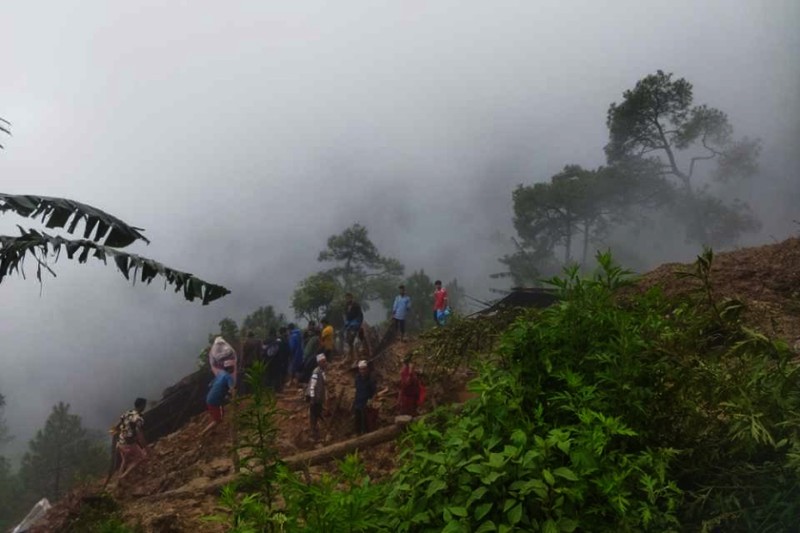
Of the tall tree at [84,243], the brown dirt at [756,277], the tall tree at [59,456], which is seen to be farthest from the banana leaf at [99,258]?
the tall tree at [59,456]

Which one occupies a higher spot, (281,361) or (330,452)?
(281,361)

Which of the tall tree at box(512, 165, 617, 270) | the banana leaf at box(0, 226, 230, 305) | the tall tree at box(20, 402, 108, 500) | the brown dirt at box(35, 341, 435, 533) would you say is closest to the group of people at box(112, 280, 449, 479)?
the brown dirt at box(35, 341, 435, 533)

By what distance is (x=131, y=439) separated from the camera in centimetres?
1076

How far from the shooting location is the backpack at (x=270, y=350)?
13172 millimetres

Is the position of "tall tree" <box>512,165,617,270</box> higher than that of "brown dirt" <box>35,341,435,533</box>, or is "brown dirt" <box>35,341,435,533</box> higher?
"tall tree" <box>512,165,617,270</box>

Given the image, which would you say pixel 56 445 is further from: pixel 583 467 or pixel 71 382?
pixel 71 382

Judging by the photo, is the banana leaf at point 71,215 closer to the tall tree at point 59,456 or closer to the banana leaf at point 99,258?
the banana leaf at point 99,258

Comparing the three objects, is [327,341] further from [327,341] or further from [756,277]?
[756,277]

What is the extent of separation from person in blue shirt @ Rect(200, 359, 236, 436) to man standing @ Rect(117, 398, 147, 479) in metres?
1.15

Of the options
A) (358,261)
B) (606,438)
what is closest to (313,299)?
(358,261)

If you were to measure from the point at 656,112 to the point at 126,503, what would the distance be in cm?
2144

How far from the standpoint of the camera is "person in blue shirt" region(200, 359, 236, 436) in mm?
11555

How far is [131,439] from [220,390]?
1.65 m

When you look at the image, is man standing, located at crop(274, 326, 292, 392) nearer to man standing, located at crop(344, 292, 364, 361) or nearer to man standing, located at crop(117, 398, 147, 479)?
man standing, located at crop(344, 292, 364, 361)
